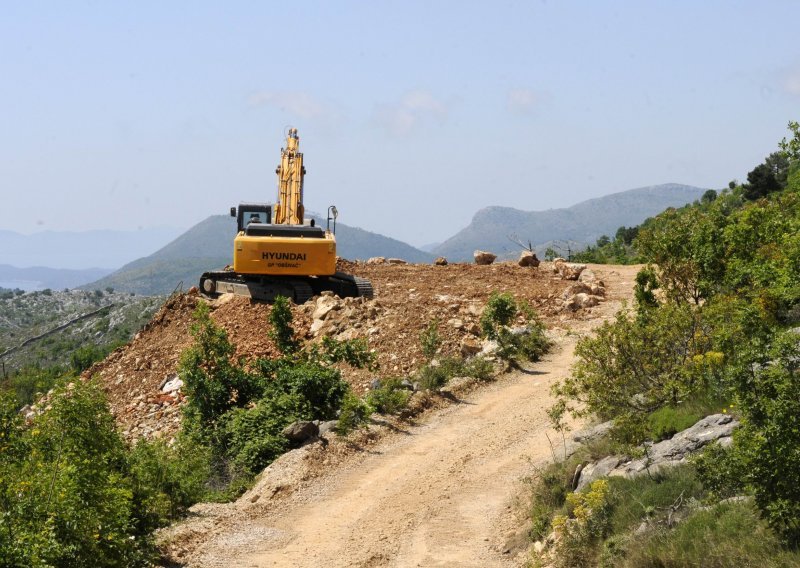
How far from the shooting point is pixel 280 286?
25.4m

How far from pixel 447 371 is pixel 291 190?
13087 millimetres

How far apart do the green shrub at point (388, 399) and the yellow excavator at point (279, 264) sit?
8.82 m

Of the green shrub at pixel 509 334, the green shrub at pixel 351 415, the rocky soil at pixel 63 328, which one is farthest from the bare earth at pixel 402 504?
the rocky soil at pixel 63 328

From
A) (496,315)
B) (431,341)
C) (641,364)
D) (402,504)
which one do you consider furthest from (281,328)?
(641,364)

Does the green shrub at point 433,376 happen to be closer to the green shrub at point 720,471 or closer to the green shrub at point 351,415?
the green shrub at point 351,415

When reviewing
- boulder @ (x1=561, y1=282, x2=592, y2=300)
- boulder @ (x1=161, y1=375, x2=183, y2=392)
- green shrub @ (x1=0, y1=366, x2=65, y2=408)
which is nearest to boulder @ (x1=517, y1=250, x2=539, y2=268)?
boulder @ (x1=561, y1=282, x2=592, y2=300)

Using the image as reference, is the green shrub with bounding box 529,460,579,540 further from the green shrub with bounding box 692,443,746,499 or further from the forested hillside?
the green shrub with bounding box 692,443,746,499

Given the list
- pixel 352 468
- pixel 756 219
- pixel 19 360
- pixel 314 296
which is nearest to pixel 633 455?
pixel 352 468

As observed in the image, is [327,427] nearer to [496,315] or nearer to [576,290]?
[496,315]

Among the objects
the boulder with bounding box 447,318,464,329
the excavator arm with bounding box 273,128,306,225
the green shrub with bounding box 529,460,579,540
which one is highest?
the excavator arm with bounding box 273,128,306,225

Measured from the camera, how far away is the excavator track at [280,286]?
25422mm

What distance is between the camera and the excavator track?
25.4 metres

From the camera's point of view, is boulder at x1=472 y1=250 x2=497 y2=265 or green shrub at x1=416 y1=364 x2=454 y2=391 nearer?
green shrub at x1=416 y1=364 x2=454 y2=391

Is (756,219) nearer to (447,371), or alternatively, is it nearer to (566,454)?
(447,371)
